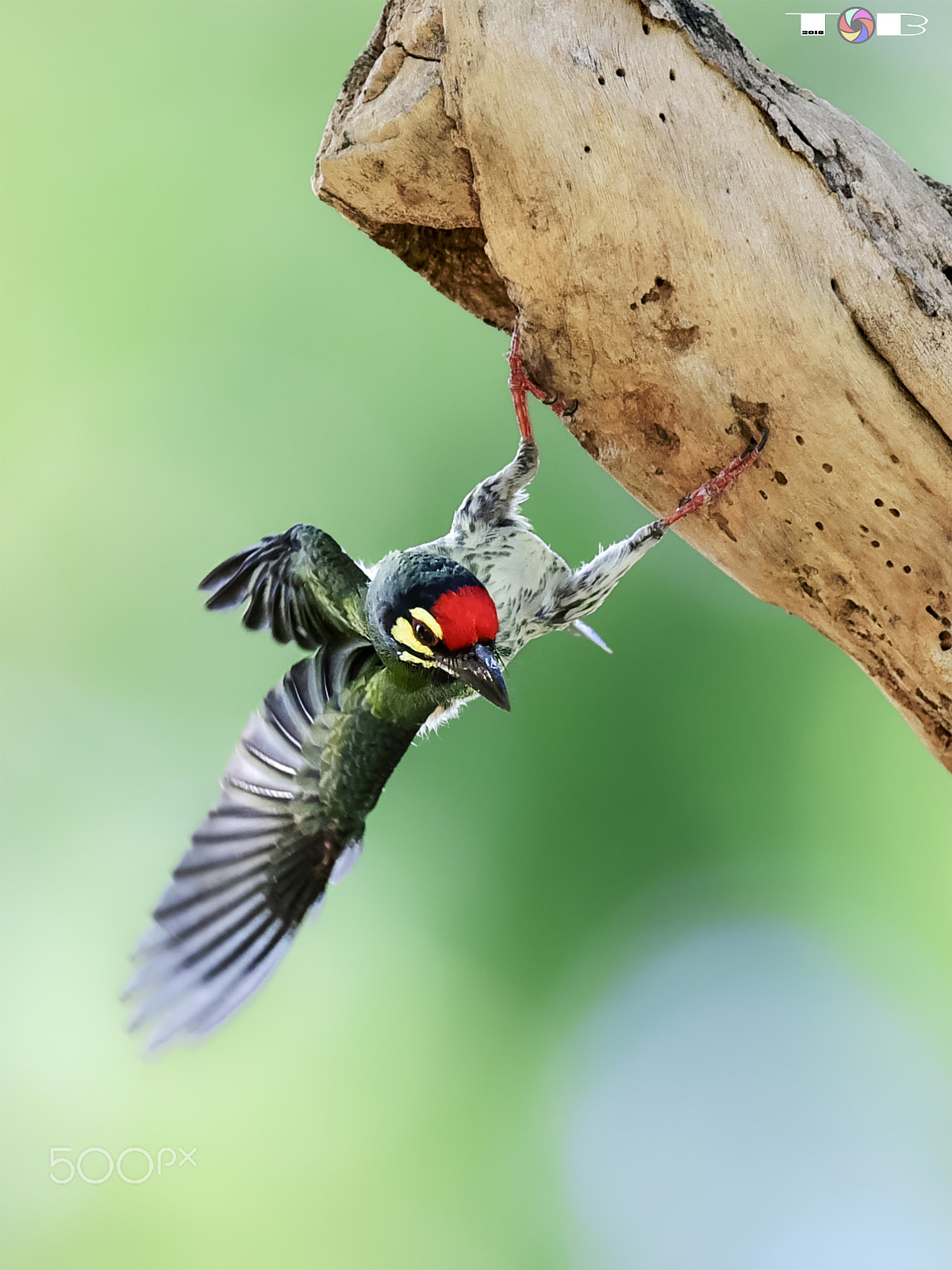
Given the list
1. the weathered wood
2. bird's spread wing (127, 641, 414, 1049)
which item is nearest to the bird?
bird's spread wing (127, 641, 414, 1049)

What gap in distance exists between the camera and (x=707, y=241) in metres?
2.06

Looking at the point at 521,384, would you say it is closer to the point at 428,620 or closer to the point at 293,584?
the point at 428,620

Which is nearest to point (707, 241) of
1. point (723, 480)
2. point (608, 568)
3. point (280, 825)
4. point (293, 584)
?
point (723, 480)

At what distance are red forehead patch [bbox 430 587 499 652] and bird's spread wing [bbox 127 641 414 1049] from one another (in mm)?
440

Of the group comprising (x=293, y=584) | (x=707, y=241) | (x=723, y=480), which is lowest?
(x=293, y=584)

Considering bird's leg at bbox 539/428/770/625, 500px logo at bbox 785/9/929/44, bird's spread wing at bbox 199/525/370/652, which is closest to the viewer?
bird's leg at bbox 539/428/770/625

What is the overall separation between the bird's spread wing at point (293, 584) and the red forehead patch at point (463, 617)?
0.45m

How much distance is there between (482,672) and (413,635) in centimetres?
20

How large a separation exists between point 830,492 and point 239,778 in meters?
1.41

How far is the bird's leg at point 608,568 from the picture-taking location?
224 cm

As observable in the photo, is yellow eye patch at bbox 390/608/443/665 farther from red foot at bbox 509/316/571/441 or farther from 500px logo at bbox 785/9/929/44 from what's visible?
500px logo at bbox 785/9/929/44

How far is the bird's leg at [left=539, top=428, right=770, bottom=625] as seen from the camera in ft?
7.35

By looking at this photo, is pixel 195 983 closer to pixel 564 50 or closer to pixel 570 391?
pixel 570 391

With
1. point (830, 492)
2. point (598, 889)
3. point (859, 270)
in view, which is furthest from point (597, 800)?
point (859, 270)
